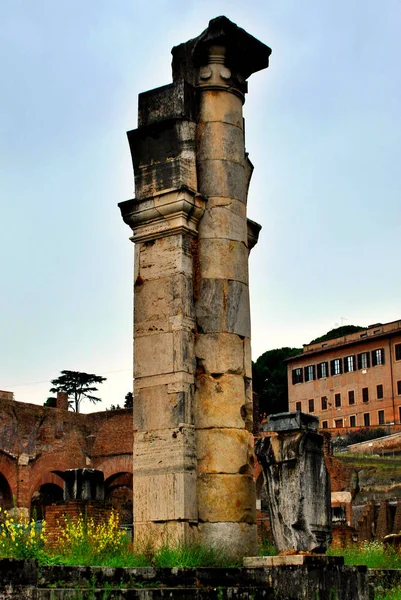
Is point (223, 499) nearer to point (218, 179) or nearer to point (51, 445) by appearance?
point (218, 179)

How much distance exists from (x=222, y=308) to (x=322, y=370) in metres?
54.2

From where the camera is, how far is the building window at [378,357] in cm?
5772

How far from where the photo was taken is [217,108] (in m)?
9.34

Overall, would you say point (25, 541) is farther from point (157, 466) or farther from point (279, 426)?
point (279, 426)

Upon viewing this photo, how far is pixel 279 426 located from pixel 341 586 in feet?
4.55

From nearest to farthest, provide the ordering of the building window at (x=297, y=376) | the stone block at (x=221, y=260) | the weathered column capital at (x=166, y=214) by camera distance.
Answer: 1. the weathered column capital at (x=166, y=214)
2. the stone block at (x=221, y=260)
3. the building window at (x=297, y=376)

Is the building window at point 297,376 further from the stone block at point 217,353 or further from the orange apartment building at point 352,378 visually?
the stone block at point 217,353

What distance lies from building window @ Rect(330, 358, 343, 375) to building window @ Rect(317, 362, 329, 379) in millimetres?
467

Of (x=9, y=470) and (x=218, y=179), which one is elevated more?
(x=218, y=179)

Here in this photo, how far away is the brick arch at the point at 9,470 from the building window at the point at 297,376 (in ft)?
122

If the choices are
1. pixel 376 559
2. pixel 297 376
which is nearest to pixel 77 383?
pixel 297 376

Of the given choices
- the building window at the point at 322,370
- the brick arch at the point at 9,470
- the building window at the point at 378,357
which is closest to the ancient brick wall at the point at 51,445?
the brick arch at the point at 9,470

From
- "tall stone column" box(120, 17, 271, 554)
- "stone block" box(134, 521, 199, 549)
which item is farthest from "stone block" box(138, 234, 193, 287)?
"stone block" box(134, 521, 199, 549)

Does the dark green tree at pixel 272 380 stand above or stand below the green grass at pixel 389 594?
above
